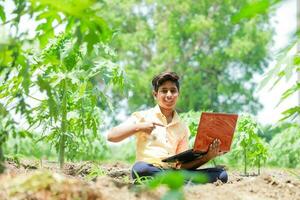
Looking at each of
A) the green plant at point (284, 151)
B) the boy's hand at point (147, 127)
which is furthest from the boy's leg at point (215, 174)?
the green plant at point (284, 151)

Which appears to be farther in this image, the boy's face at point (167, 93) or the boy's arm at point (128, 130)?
the boy's face at point (167, 93)

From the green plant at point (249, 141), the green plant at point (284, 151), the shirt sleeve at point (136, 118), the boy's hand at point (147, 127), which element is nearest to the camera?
the boy's hand at point (147, 127)

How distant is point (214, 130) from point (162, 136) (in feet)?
1.63

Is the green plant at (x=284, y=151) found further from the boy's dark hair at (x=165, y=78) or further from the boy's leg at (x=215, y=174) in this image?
the boy's dark hair at (x=165, y=78)

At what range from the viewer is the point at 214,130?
438cm

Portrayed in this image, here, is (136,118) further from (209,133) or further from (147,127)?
(209,133)

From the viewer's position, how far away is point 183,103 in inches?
1030

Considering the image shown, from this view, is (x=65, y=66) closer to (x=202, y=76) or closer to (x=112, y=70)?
(x=112, y=70)

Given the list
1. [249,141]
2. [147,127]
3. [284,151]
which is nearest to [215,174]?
[147,127]

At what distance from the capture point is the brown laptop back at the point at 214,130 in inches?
170

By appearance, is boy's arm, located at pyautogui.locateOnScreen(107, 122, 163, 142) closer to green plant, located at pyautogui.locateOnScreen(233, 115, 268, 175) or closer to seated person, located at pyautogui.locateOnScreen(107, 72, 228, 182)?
seated person, located at pyautogui.locateOnScreen(107, 72, 228, 182)

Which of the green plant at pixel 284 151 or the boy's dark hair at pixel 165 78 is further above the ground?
the boy's dark hair at pixel 165 78

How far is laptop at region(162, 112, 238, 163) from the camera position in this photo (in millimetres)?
4305

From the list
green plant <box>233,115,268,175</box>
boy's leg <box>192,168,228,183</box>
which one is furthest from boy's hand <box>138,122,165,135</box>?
green plant <box>233,115,268,175</box>
